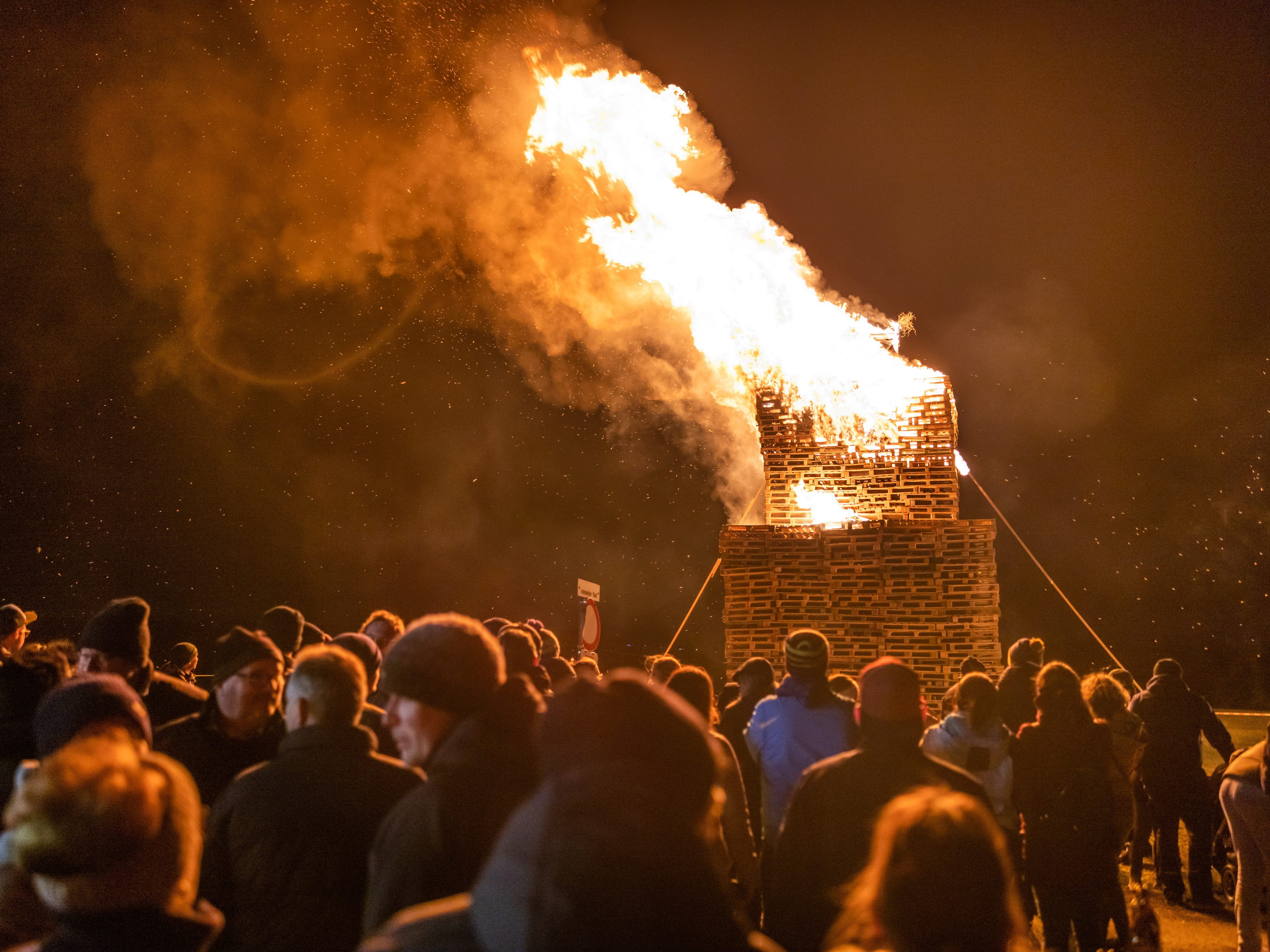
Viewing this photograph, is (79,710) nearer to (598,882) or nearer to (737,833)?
(598,882)

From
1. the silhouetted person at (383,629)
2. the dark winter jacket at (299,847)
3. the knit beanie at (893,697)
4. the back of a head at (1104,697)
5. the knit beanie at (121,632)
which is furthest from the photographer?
the back of a head at (1104,697)

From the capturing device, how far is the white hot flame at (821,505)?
10.7 meters

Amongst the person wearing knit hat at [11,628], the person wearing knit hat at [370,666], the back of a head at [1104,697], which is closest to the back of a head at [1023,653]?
the back of a head at [1104,697]

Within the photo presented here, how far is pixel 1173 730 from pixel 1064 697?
345 centimetres

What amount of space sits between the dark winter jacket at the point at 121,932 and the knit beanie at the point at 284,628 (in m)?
3.38

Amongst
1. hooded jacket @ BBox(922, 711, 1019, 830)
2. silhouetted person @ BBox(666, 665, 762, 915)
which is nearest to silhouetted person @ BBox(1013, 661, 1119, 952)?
hooded jacket @ BBox(922, 711, 1019, 830)

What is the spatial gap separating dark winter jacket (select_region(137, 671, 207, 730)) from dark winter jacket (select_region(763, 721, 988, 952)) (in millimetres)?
3022

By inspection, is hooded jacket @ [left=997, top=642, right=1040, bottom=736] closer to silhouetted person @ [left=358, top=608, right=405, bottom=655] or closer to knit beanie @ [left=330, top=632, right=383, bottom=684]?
silhouetted person @ [left=358, top=608, right=405, bottom=655]

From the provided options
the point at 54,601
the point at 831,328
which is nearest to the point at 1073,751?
the point at 831,328

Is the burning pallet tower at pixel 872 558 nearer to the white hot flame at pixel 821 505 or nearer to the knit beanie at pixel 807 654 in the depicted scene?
the white hot flame at pixel 821 505

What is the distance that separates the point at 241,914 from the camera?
284 cm

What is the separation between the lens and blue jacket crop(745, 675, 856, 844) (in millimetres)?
4836

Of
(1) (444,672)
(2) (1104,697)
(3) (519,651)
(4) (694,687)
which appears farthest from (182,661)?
(2) (1104,697)

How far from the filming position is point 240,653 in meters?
3.91
